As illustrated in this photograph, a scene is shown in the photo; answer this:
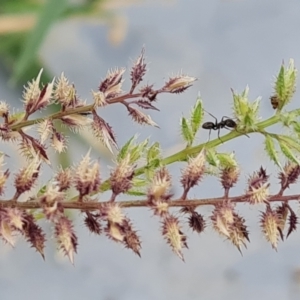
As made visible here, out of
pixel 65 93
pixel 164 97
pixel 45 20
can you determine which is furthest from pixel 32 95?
pixel 164 97

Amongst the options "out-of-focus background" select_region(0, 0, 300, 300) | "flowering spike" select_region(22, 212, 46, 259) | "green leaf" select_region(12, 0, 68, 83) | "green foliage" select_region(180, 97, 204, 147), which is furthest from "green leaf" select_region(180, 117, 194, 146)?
"out-of-focus background" select_region(0, 0, 300, 300)

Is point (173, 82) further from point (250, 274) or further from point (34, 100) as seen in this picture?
point (250, 274)

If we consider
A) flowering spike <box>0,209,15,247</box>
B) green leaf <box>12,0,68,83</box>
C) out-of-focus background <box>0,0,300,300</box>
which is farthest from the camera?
out-of-focus background <box>0,0,300,300</box>

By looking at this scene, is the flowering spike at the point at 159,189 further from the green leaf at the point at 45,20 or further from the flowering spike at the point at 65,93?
the green leaf at the point at 45,20

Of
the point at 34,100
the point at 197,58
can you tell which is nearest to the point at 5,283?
the point at 197,58

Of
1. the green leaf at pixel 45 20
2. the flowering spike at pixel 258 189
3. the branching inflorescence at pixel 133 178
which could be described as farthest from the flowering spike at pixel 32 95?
the green leaf at pixel 45 20

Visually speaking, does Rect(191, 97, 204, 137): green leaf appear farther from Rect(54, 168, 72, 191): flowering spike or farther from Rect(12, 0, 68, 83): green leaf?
Rect(12, 0, 68, 83): green leaf
